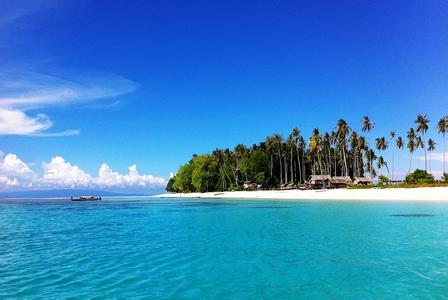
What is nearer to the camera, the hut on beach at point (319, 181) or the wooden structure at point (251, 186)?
the hut on beach at point (319, 181)

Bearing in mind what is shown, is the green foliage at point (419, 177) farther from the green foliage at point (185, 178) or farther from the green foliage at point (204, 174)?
the green foliage at point (185, 178)

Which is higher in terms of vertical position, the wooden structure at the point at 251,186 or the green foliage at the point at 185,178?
the green foliage at the point at 185,178

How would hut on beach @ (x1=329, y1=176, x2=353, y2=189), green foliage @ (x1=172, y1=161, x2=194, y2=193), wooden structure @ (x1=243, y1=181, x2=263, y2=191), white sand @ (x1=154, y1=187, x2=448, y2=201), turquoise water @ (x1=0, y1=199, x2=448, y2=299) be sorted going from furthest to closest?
green foliage @ (x1=172, y1=161, x2=194, y2=193) < wooden structure @ (x1=243, y1=181, x2=263, y2=191) < hut on beach @ (x1=329, y1=176, x2=353, y2=189) < white sand @ (x1=154, y1=187, x2=448, y2=201) < turquoise water @ (x1=0, y1=199, x2=448, y2=299)

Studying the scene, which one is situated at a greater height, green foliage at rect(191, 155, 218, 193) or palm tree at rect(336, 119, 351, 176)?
palm tree at rect(336, 119, 351, 176)

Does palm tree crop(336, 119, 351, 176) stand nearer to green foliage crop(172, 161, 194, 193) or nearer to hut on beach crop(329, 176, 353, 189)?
hut on beach crop(329, 176, 353, 189)

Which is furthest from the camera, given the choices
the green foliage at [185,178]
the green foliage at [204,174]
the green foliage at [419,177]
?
the green foliage at [185,178]

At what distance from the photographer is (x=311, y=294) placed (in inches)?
494

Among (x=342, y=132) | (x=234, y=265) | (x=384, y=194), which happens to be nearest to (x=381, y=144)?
(x=342, y=132)

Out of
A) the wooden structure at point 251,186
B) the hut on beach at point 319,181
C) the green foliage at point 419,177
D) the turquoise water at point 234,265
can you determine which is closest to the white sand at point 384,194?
the green foliage at point 419,177

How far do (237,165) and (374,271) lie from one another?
12760cm

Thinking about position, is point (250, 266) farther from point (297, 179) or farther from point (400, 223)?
point (297, 179)

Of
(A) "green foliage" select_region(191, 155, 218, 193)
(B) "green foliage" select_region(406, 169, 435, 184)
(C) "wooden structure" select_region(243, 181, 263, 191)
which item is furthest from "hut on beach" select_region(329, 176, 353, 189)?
(A) "green foliage" select_region(191, 155, 218, 193)

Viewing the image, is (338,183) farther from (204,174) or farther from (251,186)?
(204,174)

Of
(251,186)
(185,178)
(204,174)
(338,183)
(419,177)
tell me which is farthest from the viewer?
(185,178)
